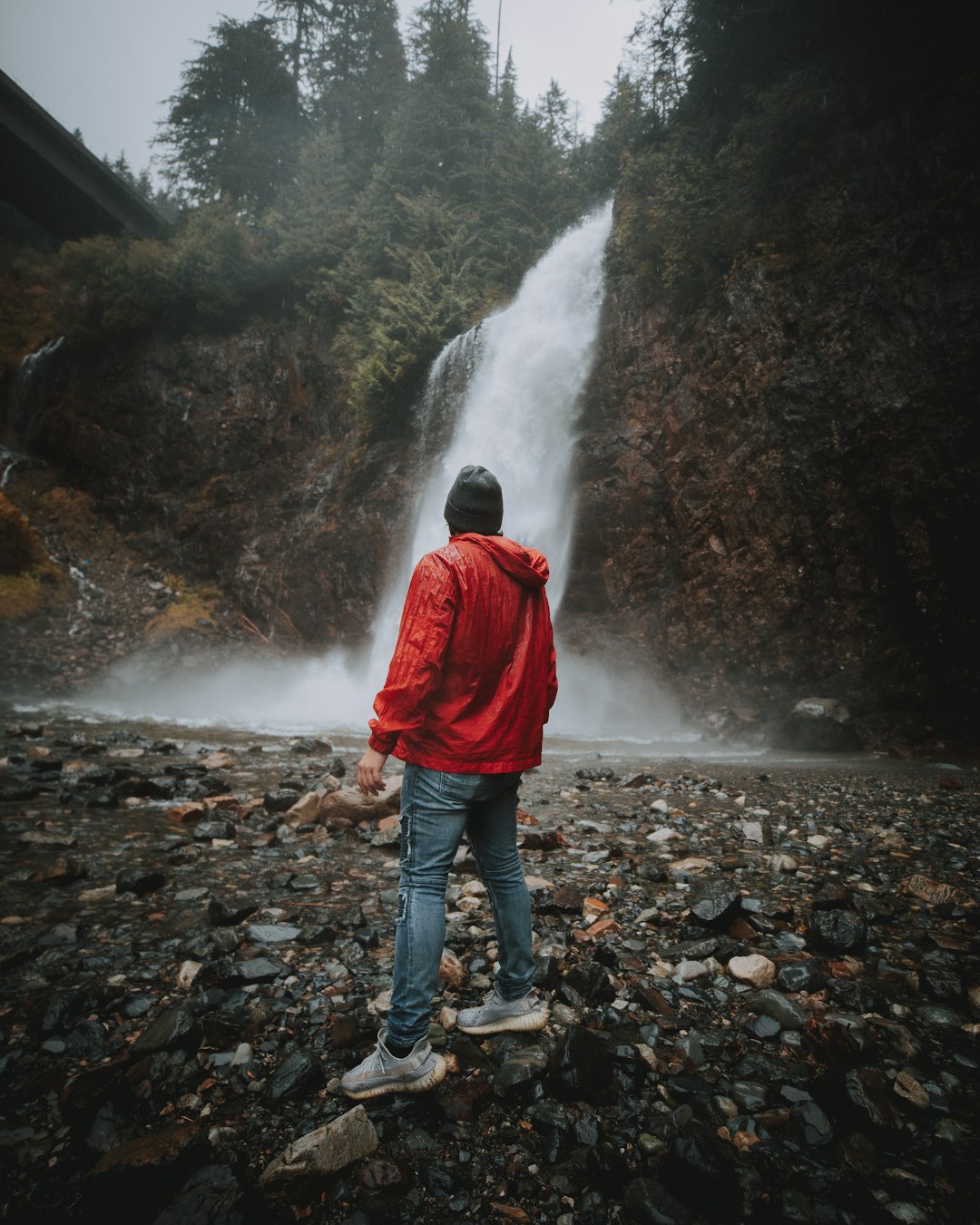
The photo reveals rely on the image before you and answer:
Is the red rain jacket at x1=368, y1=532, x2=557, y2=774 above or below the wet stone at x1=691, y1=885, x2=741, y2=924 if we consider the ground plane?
above

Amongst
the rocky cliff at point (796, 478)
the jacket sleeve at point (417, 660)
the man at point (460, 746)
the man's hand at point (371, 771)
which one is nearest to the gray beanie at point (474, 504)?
the man at point (460, 746)

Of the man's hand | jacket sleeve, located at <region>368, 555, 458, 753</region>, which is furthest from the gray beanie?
the man's hand

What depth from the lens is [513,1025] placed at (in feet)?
7.08

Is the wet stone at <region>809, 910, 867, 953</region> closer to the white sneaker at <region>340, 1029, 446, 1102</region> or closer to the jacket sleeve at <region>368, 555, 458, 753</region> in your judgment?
the white sneaker at <region>340, 1029, 446, 1102</region>

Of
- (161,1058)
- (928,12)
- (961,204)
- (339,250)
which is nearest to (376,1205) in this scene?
(161,1058)

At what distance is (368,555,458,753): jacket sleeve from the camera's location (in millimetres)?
2021

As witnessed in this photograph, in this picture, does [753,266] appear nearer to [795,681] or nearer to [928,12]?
[928,12]

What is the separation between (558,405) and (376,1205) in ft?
49.4

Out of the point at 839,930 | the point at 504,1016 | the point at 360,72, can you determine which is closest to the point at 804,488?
the point at 839,930

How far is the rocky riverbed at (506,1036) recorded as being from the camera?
147 cm

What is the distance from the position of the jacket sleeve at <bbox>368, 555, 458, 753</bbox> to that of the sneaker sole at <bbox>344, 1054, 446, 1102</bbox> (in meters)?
1.07

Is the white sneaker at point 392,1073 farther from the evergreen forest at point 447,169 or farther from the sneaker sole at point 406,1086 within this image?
the evergreen forest at point 447,169

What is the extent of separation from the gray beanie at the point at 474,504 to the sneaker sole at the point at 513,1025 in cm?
197

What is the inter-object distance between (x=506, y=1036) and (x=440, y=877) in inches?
27.4
